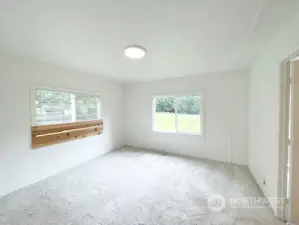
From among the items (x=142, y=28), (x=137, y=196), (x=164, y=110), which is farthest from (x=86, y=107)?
(x=142, y=28)

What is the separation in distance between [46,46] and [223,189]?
137 inches

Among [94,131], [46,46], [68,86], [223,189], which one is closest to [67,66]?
[68,86]

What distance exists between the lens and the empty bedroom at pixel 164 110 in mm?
1781

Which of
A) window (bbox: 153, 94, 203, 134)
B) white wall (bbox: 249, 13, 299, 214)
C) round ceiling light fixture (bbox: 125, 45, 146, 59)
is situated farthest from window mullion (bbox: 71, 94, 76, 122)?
white wall (bbox: 249, 13, 299, 214)

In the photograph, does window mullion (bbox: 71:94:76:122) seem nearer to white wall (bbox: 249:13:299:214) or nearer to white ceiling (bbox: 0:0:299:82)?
white ceiling (bbox: 0:0:299:82)

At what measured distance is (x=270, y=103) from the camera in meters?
2.27

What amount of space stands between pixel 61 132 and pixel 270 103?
371 cm

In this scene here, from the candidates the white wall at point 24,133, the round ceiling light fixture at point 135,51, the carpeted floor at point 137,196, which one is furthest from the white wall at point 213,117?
the round ceiling light fixture at point 135,51

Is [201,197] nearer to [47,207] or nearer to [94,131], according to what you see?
[47,207]

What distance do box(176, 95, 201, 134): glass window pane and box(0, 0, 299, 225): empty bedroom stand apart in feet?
0.10

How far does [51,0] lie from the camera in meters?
1.47

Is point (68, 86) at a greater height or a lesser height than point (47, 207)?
greater

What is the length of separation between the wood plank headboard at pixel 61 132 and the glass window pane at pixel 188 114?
2.26 metres

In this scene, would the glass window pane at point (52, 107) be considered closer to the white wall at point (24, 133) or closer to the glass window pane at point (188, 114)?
the white wall at point (24, 133)
